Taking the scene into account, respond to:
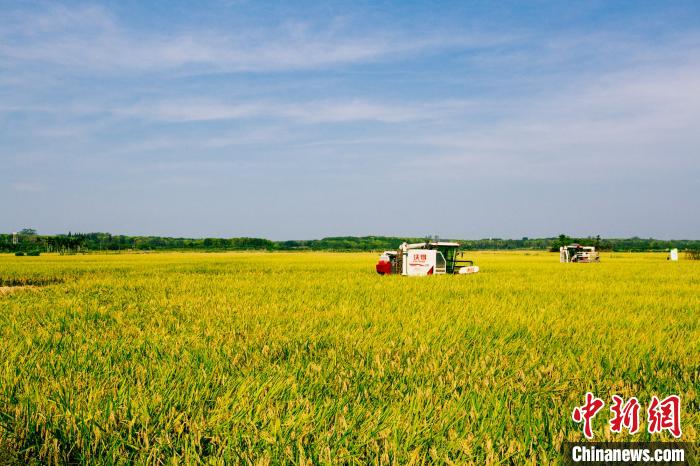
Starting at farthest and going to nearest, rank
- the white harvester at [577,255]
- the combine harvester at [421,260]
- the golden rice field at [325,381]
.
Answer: the white harvester at [577,255], the combine harvester at [421,260], the golden rice field at [325,381]

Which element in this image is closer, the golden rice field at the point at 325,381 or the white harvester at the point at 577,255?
the golden rice field at the point at 325,381

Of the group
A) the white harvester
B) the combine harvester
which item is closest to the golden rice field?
the combine harvester

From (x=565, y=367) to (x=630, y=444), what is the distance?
2.12 m

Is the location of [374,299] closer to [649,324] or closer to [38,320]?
[649,324]

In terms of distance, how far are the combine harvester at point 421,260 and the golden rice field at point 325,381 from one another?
12102 millimetres

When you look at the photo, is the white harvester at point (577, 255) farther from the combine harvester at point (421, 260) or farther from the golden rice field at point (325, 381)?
the golden rice field at point (325, 381)

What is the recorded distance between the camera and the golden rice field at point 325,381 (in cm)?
318

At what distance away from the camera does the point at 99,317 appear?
31.4 feet

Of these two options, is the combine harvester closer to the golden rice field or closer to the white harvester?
the golden rice field

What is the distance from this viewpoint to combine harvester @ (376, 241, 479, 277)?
22328mm

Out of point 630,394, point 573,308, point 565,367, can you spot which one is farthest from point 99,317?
point 573,308

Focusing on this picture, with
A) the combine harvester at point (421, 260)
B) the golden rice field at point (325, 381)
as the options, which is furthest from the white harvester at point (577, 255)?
the golden rice field at point (325, 381)

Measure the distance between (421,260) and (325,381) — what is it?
18.0m

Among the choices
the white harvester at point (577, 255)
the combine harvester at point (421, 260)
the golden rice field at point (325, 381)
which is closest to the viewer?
the golden rice field at point (325, 381)
